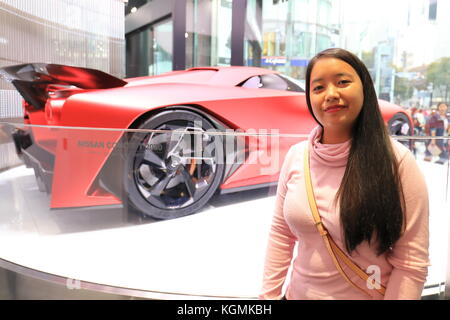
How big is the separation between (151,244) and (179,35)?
6.35 feet

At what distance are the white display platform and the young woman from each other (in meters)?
0.59

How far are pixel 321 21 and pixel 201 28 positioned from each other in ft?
4.11

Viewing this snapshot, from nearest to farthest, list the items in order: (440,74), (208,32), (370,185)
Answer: (370,185) → (208,32) → (440,74)

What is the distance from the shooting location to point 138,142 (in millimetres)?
1443

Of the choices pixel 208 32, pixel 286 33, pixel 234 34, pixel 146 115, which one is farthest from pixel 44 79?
pixel 286 33

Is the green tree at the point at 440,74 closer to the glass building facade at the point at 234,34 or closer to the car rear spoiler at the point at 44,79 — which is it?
the glass building facade at the point at 234,34

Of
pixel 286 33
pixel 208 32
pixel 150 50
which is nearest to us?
pixel 150 50

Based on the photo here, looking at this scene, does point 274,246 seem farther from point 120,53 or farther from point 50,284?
point 120,53

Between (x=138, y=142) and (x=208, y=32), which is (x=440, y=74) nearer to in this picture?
(x=208, y=32)

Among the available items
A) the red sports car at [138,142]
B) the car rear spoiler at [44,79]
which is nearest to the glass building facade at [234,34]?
the car rear spoiler at [44,79]

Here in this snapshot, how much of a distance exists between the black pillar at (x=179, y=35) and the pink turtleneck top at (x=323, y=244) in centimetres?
222

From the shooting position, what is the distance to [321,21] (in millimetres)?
3375

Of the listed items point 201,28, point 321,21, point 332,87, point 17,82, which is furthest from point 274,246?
point 321,21

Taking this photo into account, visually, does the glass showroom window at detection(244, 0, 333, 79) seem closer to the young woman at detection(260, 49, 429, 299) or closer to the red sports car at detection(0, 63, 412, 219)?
the red sports car at detection(0, 63, 412, 219)
